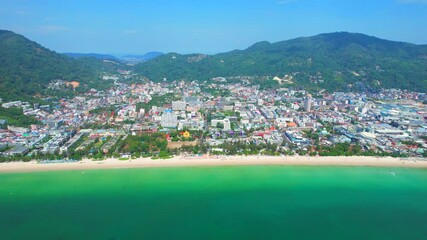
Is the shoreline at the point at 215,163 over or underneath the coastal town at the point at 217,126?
underneath

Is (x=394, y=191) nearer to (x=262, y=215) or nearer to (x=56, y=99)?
(x=262, y=215)

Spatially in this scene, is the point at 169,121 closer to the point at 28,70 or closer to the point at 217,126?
the point at 217,126

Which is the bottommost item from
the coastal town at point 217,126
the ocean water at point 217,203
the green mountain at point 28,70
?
the ocean water at point 217,203

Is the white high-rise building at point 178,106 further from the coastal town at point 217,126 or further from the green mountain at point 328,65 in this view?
the green mountain at point 328,65

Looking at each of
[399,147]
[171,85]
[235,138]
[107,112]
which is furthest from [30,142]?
[171,85]

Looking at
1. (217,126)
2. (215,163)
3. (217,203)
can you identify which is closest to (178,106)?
(217,126)

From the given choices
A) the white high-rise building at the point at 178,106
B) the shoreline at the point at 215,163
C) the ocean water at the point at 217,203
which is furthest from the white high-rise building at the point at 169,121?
the ocean water at the point at 217,203
